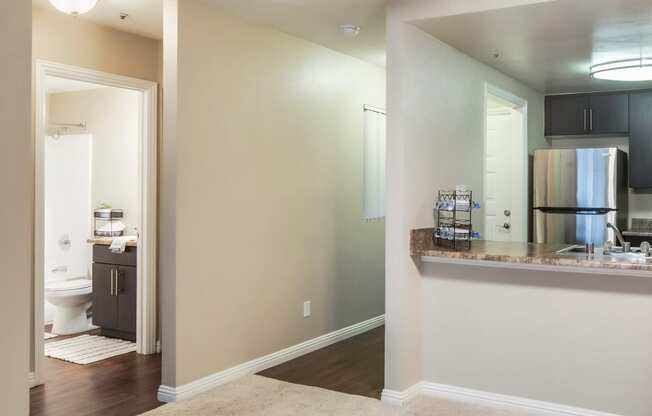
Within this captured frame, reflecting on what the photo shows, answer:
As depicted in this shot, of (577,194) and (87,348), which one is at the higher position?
(577,194)

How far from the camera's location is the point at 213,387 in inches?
156

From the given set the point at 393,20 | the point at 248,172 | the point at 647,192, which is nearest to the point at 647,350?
the point at 393,20

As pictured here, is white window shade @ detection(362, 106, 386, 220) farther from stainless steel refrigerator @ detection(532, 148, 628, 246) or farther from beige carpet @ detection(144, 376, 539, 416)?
beige carpet @ detection(144, 376, 539, 416)

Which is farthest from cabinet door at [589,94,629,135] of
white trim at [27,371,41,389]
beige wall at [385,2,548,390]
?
white trim at [27,371,41,389]

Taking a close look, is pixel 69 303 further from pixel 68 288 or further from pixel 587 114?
pixel 587 114

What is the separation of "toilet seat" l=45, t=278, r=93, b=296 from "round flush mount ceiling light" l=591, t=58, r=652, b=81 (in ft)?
14.8

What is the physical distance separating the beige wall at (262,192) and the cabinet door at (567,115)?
1.89m

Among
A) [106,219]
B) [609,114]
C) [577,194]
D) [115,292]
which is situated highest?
[609,114]

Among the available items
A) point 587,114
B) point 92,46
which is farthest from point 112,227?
point 587,114

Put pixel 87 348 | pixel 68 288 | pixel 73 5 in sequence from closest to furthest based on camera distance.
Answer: pixel 73 5
pixel 87 348
pixel 68 288

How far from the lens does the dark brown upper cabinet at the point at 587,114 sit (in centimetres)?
600

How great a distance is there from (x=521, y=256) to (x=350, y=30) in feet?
6.21

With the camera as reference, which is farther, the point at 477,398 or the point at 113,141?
the point at 113,141

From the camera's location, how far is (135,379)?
4.20 meters
